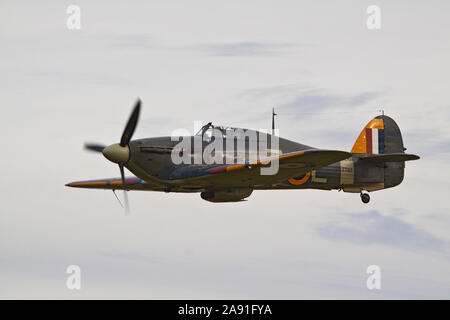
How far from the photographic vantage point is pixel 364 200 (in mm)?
25141

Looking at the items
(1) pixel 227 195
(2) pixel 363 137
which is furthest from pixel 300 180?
(2) pixel 363 137

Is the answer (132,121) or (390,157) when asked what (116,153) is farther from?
(390,157)

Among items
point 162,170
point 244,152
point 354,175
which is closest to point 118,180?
point 162,170

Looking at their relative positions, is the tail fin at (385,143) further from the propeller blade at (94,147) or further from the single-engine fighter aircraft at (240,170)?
the propeller blade at (94,147)

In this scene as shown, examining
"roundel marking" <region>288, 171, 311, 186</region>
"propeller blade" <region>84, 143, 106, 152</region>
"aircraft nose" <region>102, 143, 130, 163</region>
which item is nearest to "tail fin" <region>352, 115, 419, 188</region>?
"roundel marking" <region>288, 171, 311, 186</region>

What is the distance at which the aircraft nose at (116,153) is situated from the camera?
20.7 m

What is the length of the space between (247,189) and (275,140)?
1.90 m

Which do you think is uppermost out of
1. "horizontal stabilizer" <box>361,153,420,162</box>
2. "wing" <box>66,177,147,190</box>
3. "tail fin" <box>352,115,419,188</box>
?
"tail fin" <box>352,115,419,188</box>

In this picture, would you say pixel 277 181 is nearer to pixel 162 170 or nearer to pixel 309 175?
pixel 309 175

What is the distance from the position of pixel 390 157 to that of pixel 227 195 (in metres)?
6.01

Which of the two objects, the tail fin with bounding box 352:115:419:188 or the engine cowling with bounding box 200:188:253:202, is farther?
the tail fin with bounding box 352:115:419:188

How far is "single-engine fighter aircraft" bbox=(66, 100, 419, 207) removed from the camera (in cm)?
2028

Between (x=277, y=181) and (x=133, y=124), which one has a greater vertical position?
(x=133, y=124)

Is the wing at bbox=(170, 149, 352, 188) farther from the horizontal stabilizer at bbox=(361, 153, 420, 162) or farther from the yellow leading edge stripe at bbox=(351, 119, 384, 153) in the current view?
the yellow leading edge stripe at bbox=(351, 119, 384, 153)
